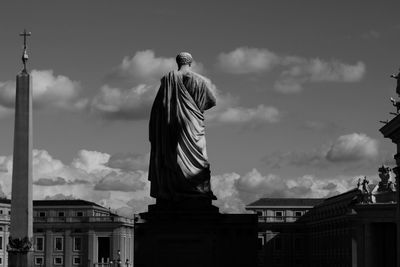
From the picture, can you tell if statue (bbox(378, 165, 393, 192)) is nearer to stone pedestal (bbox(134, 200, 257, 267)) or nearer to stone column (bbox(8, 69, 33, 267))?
stone column (bbox(8, 69, 33, 267))

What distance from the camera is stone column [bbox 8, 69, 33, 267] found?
7144cm

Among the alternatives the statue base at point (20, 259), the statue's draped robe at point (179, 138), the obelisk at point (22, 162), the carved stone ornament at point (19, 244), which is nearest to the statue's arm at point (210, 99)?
the statue's draped robe at point (179, 138)

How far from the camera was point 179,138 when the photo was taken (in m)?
32.2

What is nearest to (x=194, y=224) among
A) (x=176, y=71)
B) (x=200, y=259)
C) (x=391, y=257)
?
(x=200, y=259)

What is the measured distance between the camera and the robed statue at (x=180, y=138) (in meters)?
31.8

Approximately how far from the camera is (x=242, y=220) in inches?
1228

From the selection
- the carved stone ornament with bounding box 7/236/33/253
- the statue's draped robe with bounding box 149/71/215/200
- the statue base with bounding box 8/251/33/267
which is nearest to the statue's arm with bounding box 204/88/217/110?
the statue's draped robe with bounding box 149/71/215/200

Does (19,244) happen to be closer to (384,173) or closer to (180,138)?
(384,173)

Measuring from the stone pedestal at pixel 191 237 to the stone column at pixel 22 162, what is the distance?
4138 centimetres

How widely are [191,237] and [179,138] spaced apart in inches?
125

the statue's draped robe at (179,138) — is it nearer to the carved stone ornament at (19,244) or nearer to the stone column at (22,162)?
the stone column at (22,162)

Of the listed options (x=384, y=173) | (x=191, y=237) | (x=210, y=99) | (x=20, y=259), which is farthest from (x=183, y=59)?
(x=384, y=173)

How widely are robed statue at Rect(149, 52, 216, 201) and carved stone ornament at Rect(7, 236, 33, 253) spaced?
4250cm

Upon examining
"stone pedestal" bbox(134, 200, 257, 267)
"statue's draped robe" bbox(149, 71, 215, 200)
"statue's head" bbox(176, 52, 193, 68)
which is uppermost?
"statue's head" bbox(176, 52, 193, 68)
